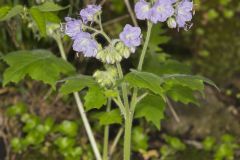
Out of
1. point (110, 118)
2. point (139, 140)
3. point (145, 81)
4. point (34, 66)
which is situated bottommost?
point (139, 140)

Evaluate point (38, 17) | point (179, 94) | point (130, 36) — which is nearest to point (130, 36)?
point (130, 36)

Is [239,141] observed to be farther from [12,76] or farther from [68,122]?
[12,76]

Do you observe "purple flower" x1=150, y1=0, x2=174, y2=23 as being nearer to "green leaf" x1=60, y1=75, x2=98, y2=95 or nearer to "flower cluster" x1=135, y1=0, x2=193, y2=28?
"flower cluster" x1=135, y1=0, x2=193, y2=28

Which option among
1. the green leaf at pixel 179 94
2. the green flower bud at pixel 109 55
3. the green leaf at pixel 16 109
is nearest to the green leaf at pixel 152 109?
the green leaf at pixel 179 94

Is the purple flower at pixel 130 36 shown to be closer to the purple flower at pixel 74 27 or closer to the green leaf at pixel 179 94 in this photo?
the purple flower at pixel 74 27

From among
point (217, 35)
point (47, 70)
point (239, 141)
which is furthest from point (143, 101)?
point (217, 35)

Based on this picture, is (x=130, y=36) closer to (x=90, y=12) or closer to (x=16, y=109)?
(x=90, y=12)
